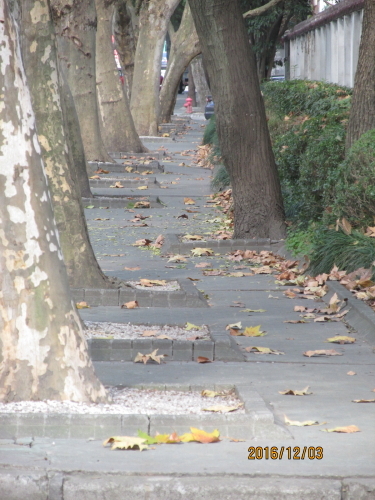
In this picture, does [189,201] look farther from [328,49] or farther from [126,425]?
[126,425]

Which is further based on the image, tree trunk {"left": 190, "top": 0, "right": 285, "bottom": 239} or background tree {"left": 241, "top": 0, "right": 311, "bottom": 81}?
background tree {"left": 241, "top": 0, "right": 311, "bottom": 81}

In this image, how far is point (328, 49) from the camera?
23016mm

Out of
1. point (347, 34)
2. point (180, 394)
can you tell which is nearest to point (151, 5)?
point (347, 34)

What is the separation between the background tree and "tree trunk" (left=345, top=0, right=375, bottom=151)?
18.4 meters

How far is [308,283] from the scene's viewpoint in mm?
9953

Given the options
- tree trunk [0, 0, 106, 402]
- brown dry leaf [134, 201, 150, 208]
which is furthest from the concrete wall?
tree trunk [0, 0, 106, 402]

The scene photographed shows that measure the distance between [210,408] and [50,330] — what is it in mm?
1034

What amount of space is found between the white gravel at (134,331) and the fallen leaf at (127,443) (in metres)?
2.46

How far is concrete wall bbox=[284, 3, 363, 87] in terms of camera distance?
63.1ft

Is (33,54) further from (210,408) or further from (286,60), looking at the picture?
(286,60)

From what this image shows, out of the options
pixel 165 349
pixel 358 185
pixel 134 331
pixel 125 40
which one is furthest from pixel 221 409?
pixel 125 40

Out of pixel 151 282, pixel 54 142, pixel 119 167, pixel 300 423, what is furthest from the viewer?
pixel 119 167

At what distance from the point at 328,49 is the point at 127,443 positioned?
19552mm

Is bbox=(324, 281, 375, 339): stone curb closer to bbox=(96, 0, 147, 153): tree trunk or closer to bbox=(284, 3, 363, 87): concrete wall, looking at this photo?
bbox=(284, 3, 363, 87): concrete wall
